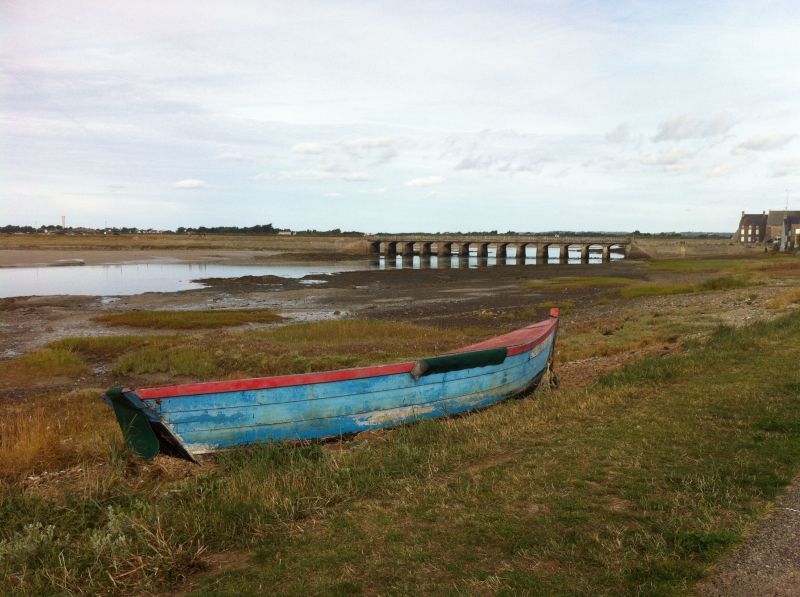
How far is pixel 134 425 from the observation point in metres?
7.83

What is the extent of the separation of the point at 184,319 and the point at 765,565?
31.1 metres

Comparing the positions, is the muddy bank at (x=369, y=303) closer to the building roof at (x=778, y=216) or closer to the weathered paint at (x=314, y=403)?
the weathered paint at (x=314, y=403)

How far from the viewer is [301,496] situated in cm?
640

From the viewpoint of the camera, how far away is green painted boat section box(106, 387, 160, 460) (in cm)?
751

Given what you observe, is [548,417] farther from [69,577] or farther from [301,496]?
[69,577]

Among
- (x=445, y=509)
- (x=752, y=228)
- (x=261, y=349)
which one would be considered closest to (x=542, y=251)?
(x=752, y=228)

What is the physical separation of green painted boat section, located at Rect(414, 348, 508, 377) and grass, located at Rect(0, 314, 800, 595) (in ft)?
3.25

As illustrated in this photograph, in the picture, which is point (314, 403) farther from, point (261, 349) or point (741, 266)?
point (741, 266)

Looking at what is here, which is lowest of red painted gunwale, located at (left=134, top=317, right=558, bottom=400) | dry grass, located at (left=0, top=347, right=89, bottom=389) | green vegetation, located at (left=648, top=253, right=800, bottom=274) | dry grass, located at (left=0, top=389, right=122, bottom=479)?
dry grass, located at (left=0, top=347, right=89, bottom=389)

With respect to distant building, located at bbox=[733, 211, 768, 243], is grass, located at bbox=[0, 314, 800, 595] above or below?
below

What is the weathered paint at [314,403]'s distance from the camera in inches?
318

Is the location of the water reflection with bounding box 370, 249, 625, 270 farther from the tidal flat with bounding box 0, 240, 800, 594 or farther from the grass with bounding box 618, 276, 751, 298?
the tidal flat with bounding box 0, 240, 800, 594

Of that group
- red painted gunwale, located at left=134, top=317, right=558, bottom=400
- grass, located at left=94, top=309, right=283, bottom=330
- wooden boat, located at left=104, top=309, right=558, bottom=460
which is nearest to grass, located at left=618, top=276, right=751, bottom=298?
grass, located at left=94, top=309, right=283, bottom=330

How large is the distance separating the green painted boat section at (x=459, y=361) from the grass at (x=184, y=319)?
22.8 m
